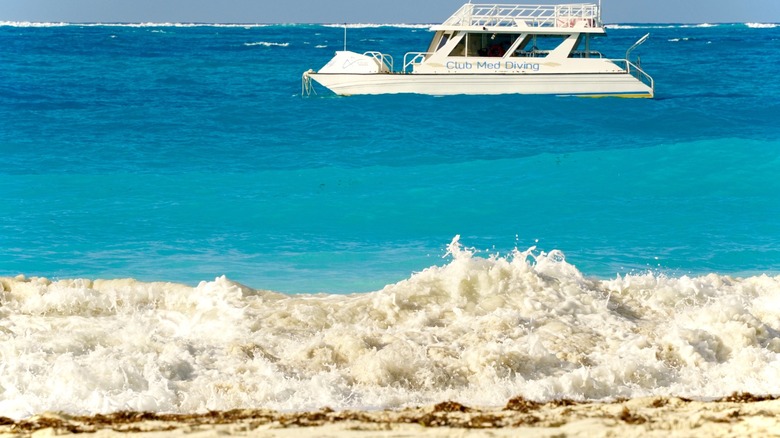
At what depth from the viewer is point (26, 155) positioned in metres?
17.9

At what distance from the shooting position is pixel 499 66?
25047mm

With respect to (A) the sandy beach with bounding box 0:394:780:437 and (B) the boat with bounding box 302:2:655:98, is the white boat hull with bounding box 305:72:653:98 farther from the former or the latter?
(A) the sandy beach with bounding box 0:394:780:437

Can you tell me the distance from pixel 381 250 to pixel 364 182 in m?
4.83

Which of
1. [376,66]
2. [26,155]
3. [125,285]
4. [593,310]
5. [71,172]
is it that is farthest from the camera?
[376,66]

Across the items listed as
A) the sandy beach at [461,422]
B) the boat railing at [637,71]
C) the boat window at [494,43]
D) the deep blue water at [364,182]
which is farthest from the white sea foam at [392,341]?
the boat railing at [637,71]

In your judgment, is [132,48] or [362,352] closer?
[362,352]

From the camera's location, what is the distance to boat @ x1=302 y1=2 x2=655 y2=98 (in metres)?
24.8

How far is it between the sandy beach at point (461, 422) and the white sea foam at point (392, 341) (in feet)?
2.55

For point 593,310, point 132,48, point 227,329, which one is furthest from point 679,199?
point 132,48

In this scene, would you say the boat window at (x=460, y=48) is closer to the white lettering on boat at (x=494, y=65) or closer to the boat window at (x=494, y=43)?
the white lettering on boat at (x=494, y=65)

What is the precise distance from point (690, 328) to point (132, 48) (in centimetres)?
4877

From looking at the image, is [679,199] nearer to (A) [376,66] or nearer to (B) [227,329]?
(B) [227,329]

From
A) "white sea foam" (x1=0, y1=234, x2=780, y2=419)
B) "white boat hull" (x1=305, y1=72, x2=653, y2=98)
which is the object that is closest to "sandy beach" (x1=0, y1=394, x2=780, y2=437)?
"white sea foam" (x1=0, y1=234, x2=780, y2=419)

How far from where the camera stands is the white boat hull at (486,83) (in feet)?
81.3
